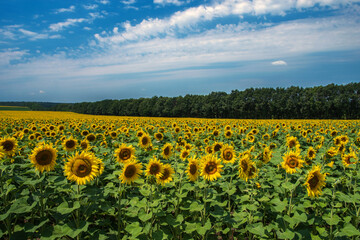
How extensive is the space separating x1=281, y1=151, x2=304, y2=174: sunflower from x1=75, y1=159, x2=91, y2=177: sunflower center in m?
3.66

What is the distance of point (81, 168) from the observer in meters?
3.62

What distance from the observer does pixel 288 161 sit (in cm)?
422

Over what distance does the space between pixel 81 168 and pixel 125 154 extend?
0.97 meters

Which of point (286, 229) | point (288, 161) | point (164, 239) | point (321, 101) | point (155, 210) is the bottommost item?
point (164, 239)

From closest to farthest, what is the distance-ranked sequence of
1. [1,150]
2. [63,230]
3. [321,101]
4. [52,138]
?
1. [63,230]
2. [1,150]
3. [52,138]
4. [321,101]

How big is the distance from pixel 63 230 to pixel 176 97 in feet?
295

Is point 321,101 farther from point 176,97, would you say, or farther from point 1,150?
point 1,150

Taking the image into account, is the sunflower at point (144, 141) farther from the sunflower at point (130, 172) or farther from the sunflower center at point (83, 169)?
the sunflower center at point (83, 169)

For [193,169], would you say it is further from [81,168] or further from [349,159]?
[349,159]

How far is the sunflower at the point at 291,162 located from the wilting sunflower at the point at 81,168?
11.7 feet

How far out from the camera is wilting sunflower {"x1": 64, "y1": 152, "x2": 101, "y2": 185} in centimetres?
357

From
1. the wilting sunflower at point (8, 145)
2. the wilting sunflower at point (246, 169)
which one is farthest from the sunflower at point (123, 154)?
the wilting sunflower at point (8, 145)

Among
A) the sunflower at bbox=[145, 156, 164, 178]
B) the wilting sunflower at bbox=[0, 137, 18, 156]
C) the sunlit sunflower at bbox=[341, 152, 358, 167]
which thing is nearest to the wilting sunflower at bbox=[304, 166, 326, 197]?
the sunlit sunflower at bbox=[341, 152, 358, 167]

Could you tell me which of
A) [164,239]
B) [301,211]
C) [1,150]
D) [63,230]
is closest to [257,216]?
[301,211]
